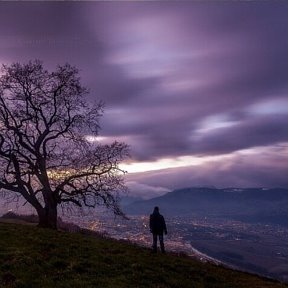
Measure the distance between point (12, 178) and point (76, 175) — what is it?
6.79 m

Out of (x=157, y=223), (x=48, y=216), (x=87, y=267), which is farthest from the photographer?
(x=48, y=216)

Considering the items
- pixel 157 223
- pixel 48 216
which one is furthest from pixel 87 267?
pixel 48 216

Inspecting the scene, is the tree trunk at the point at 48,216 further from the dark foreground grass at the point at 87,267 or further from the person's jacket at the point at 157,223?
the person's jacket at the point at 157,223

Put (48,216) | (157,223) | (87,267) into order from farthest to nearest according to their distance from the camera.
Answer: (48,216)
(157,223)
(87,267)

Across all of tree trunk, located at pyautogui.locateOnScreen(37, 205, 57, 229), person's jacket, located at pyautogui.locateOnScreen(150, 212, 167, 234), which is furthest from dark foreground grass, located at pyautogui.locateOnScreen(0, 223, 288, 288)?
tree trunk, located at pyautogui.locateOnScreen(37, 205, 57, 229)

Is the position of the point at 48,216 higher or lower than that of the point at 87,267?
higher

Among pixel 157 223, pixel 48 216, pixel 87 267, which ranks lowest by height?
pixel 87 267

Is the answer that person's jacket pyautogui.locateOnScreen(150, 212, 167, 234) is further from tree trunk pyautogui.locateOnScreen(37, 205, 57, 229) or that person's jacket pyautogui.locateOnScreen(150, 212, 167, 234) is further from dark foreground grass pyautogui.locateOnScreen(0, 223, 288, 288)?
tree trunk pyautogui.locateOnScreen(37, 205, 57, 229)

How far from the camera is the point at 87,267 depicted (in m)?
26.0

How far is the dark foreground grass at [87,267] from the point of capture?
23078 millimetres

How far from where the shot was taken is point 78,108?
47.7 metres

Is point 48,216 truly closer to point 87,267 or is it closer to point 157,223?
point 157,223

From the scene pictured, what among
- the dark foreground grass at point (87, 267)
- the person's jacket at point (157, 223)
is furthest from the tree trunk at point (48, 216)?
the person's jacket at point (157, 223)

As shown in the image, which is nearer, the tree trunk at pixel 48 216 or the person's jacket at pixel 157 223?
the person's jacket at pixel 157 223
